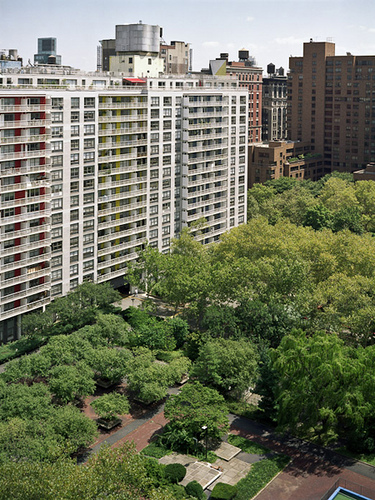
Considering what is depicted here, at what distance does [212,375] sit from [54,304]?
29.9 m

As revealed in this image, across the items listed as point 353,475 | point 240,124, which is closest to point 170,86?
point 240,124

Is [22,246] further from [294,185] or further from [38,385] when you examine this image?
[294,185]

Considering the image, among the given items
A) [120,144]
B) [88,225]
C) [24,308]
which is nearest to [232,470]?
[24,308]

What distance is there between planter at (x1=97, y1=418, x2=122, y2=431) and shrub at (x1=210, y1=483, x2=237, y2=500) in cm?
1669

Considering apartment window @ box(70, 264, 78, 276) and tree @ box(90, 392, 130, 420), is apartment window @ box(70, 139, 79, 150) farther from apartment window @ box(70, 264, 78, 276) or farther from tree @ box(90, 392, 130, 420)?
tree @ box(90, 392, 130, 420)

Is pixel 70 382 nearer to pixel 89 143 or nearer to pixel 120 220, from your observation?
pixel 120 220

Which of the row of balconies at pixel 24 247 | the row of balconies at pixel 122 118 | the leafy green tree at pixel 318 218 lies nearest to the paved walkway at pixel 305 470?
the row of balconies at pixel 24 247

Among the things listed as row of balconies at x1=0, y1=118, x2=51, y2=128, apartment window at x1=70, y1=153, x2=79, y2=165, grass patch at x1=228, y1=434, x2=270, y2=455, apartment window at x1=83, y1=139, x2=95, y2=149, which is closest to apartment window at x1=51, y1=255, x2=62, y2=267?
apartment window at x1=70, y1=153, x2=79, y2=165

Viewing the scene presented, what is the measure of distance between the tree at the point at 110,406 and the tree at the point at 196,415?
16.8 ft

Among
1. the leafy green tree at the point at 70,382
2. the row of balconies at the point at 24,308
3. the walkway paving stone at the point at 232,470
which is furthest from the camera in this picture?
the row of balconies at the point at 24,308

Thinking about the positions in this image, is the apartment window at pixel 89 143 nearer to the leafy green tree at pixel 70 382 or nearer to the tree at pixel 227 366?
the leafy green tree at pixel 70 382

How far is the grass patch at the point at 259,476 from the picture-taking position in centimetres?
6688

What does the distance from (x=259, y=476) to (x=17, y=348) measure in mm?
41100

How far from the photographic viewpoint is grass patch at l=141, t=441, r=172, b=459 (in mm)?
72500
